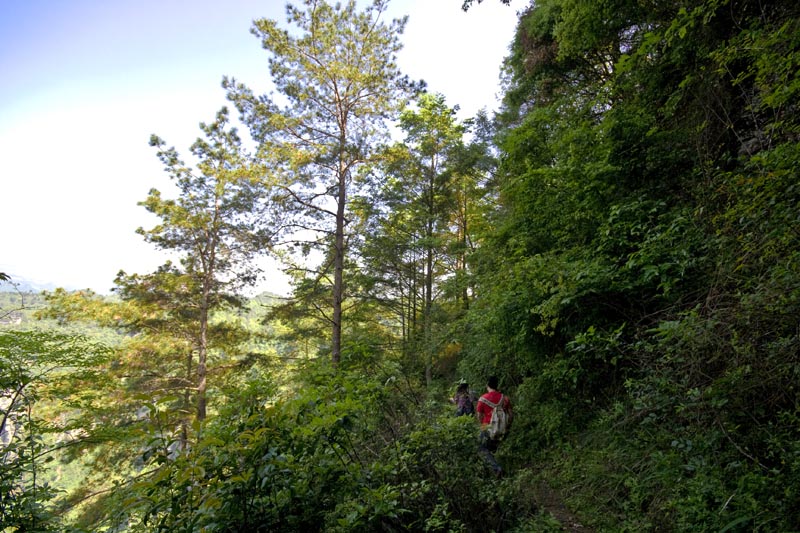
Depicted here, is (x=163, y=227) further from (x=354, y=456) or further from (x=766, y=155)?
(x=766, y=155)

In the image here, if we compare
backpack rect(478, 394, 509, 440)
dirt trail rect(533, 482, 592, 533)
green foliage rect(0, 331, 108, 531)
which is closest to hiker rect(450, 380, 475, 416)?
backpack rect(478, 394, 509, 440)

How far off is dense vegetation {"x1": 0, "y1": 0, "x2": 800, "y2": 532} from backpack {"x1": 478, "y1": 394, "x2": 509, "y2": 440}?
25.8 inches

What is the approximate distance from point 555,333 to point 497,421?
1.72 metres

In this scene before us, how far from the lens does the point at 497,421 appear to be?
5918mm

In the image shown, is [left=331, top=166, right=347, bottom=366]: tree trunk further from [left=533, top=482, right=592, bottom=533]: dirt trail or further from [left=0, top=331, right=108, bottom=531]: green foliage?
[left=533, top=482, right=592, bottom=533]: dirt trail

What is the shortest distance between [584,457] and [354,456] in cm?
337

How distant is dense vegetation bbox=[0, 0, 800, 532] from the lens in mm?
2650

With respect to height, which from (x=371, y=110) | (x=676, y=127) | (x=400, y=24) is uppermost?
(x=400, y=24)

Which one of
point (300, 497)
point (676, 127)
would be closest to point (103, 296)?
point (300, 497)

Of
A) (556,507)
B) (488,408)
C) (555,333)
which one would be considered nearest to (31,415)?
(488,408)

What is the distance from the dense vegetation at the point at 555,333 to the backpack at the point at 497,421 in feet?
2.15

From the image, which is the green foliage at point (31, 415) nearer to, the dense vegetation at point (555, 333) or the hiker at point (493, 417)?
the dense vegetation at point (555, 333)

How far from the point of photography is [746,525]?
2.47m

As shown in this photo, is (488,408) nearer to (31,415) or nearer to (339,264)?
(339,264)
